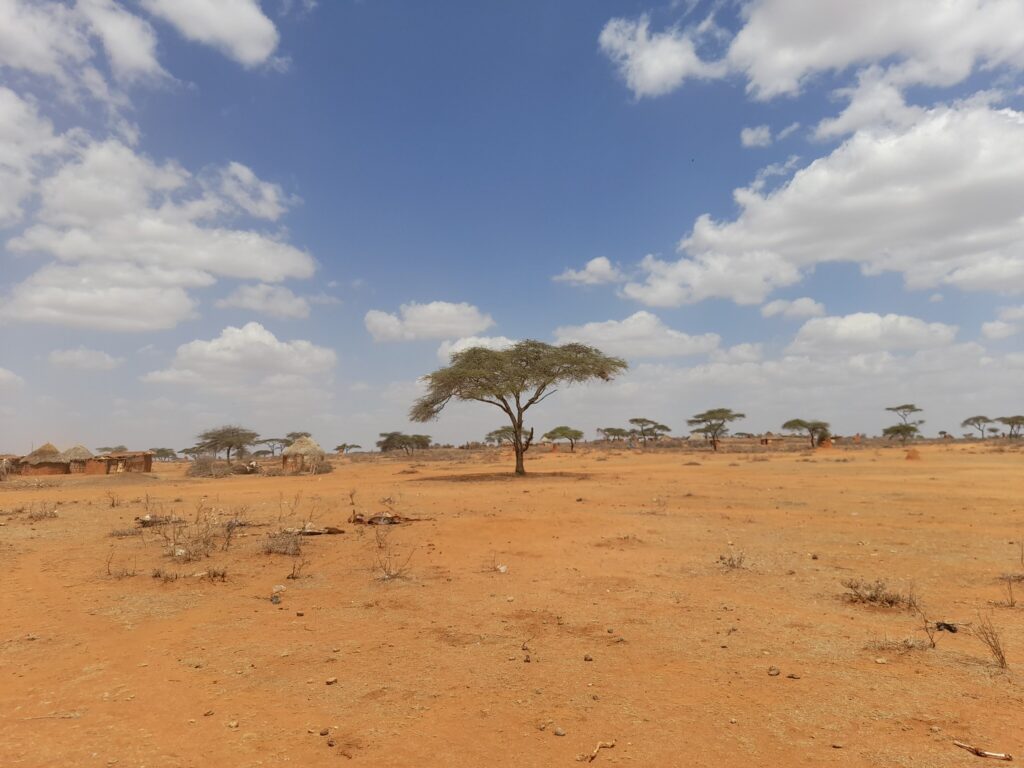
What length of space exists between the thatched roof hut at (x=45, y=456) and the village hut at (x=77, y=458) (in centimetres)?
35

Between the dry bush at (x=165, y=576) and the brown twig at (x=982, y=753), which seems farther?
the dry bush at (x=165, y=576)

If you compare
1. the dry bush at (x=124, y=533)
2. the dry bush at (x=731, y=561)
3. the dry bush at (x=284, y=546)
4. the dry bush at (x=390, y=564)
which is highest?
the dry bush at (x=124, y=533)

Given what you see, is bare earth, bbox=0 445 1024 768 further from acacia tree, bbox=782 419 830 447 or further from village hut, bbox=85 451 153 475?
acacia tree, bbox=782 419 830 447

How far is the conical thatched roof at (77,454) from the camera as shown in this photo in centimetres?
3420

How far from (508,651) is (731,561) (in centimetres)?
475

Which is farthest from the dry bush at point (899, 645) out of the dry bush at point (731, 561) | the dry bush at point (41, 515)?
the dry bush at point (41, 515)

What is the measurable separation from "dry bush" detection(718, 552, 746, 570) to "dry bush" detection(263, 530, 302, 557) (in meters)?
6.76

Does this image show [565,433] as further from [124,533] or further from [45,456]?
[124,533]

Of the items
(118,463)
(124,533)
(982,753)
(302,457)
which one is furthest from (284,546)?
(118,463)

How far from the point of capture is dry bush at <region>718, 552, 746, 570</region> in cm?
874

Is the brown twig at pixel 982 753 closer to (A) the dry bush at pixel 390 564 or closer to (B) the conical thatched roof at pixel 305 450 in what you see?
(A) the dry bush at pixel 390 564

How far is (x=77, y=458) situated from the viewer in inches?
1350

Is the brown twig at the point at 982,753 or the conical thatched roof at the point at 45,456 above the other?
the conical thatched roof at the point at 45,456

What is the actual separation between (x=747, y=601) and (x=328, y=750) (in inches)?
207
